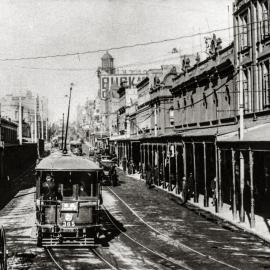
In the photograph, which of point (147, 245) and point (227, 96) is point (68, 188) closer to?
point (147, 245)

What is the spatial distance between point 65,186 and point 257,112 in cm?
1296

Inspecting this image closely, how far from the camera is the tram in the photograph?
14.1 metres

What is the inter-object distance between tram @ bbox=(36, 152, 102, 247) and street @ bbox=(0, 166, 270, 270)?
515mm

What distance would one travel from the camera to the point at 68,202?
1427 centimetres

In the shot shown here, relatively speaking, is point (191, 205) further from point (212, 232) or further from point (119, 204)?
point (212, 232)

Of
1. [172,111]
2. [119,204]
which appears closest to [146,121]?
[172,111]

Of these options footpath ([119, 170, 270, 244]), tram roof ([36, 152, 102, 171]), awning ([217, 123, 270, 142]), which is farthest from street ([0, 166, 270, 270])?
awning ([217, 123, 270, 142])

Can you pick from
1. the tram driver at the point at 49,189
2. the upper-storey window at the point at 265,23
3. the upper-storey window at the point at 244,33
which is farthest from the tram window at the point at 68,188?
the upper-storey window at the point at 244,33

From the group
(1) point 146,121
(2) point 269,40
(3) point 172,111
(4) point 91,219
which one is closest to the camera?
(4) point 91,219

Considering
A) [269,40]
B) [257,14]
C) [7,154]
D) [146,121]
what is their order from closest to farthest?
1. [269,40]
2. [257,14]
3. [7,154]
4. [146,121]

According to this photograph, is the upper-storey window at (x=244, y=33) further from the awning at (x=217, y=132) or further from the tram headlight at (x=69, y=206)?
the tram headlight at (x=69, y=206)

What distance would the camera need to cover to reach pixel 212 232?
55.5ft

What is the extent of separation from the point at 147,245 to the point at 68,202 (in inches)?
112

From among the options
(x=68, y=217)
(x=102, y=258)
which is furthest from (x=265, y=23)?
(x=102, y=258)
